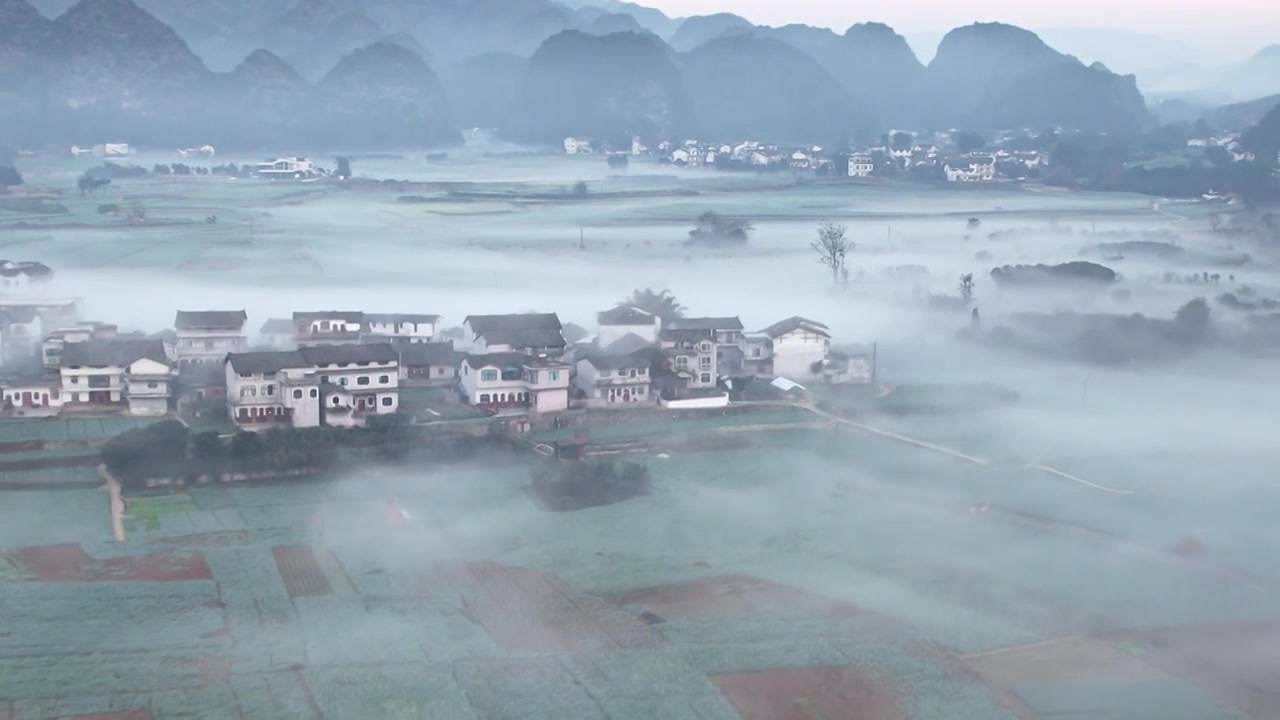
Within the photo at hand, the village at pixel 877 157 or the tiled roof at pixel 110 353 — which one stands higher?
the village at pixel 877 157

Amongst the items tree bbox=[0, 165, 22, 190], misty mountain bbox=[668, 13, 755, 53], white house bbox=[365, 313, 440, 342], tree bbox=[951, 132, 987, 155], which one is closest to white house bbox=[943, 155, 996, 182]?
tree bbox=[951, 132, 987, 155]

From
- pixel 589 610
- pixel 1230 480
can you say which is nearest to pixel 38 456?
pixel 589 610

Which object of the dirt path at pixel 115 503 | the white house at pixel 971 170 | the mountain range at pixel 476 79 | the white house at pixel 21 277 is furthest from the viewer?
the mountain range at pixel 476 79

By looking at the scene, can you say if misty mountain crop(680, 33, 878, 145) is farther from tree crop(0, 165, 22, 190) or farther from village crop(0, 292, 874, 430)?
village crop(0, 292, 874, 430)

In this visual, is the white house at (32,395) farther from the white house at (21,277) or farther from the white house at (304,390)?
the white house at (21,277)

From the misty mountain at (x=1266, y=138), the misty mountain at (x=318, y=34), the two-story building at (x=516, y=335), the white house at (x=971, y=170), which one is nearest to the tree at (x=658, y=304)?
the two-story building at (x=516, y=335)

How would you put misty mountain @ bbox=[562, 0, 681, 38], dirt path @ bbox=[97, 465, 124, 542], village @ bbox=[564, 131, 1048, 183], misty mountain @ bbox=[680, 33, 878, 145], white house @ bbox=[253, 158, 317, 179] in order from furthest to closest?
misty mountain @ bbox=[562, 0, 681, 38]
misty mountain @ bbox=[680, 33, 878, 145]
village @ bbox=[564, 131, 1048, 183]
white house @ bbox=[253, 158, 317, 179]
dirt path @ bbox=[97, 465, 124, 542]

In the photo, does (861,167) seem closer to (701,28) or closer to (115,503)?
(115,503)

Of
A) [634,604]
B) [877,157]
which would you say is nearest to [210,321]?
[634,604]
